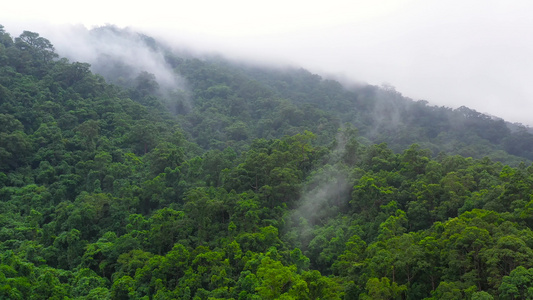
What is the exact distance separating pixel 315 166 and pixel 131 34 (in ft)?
211

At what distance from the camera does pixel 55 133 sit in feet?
116

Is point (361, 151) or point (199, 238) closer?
point (199, 238)

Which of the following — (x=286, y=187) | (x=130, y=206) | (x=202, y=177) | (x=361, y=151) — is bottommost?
(x=130, y=206)

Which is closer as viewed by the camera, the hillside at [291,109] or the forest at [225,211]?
the forest at [225,211]

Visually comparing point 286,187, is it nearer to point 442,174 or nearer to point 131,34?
point 442,174

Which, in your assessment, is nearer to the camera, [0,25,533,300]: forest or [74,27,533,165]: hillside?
[0,25,533,300]: forest

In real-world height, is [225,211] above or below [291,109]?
below

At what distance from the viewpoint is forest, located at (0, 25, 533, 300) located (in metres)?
17.7

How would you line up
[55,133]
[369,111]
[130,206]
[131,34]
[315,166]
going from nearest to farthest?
1. [130,206]
2. [315,166]
3. [55,133]
4. [369,111]
5. [131,34]

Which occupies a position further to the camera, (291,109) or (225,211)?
(291,109)

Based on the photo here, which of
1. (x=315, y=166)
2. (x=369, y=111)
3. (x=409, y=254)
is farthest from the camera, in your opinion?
(x=369, y=111)

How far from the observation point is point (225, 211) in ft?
87.1

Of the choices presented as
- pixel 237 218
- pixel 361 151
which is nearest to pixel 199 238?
pixel 237 218

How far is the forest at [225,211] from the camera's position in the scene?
1770 cm
